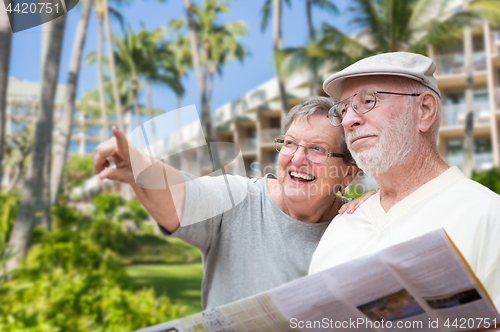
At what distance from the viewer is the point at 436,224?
1.15 metres

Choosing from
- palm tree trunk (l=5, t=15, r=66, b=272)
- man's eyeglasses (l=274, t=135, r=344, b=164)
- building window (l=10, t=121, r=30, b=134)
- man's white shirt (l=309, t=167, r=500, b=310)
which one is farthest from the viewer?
building window (l=10, t=121, r=30, b=134)

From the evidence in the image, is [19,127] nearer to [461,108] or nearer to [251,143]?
[251,143]

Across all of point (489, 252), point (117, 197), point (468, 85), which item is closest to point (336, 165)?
point (489, 252)

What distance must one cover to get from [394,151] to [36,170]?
708 cm

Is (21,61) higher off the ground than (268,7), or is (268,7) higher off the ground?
(268,7)

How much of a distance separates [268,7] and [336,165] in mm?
20419

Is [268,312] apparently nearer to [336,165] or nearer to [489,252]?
[489,252]

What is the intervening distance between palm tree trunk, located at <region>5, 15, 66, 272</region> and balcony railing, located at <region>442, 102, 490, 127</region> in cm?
1421

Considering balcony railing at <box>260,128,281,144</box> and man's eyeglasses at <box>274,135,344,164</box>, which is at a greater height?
man's eyeglasses at <box>274,135,344,164</box>

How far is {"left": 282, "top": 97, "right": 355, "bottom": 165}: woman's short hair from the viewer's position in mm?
1500

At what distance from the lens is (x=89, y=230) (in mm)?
11633

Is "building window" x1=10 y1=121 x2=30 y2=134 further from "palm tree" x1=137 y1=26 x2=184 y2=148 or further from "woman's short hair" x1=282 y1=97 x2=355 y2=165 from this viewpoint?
"palm tree" x1=137 y1=26 x2=184 y2=148

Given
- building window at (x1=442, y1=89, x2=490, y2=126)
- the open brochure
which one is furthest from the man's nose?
building window at (x1=442, y1=89, x2=490, y2=126)

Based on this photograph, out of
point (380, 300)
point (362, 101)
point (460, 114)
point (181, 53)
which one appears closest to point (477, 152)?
point (460, 114)
